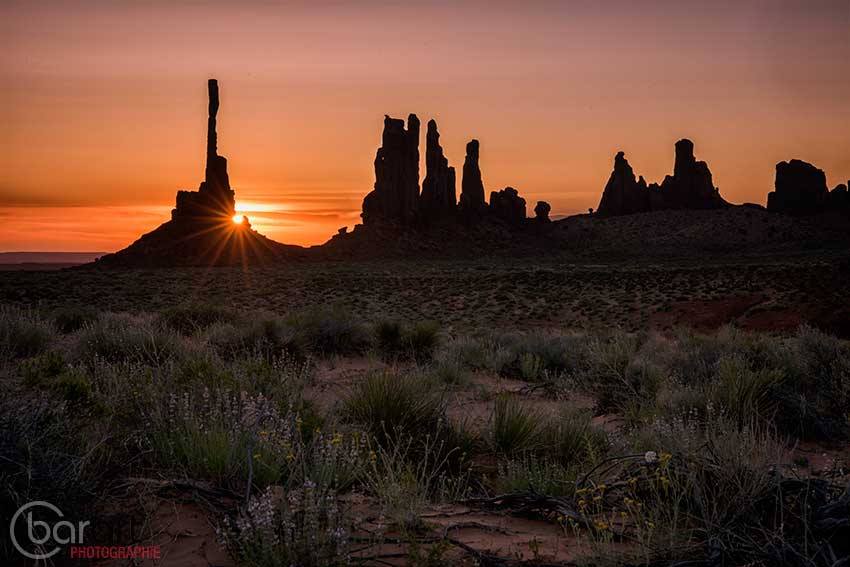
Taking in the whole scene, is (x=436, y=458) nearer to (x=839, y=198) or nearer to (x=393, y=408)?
(x=393, y=408)

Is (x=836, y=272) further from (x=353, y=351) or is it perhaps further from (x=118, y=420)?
(x=118, y=420)

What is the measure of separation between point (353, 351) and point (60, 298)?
32.2 meters

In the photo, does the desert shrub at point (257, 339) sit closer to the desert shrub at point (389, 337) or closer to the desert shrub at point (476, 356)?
the desert shrub at point (389, 337)

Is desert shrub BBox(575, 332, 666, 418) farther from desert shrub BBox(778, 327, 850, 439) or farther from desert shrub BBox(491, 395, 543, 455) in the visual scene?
desert shrub BBox(491, 395, 543, 455)

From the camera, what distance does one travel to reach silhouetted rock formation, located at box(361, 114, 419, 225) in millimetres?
106750

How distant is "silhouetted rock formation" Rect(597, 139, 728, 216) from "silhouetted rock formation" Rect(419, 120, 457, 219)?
Result: 30.9m

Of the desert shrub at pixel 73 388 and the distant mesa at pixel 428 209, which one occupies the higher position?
the distant mesa at pixel 428 209

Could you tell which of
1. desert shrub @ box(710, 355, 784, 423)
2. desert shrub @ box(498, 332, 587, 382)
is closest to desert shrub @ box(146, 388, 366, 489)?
desert shrub @ box(710, 355, 784, 423)

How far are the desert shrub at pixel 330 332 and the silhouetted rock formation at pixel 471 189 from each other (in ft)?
325

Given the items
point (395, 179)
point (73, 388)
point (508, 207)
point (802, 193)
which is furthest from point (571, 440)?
point (802, 193)

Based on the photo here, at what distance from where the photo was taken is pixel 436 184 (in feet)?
370

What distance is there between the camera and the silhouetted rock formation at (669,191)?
12144 cm

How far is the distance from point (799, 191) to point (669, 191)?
77.3ft

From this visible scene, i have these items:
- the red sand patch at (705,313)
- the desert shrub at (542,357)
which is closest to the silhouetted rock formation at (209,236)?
the red sand patch at (705,313)
